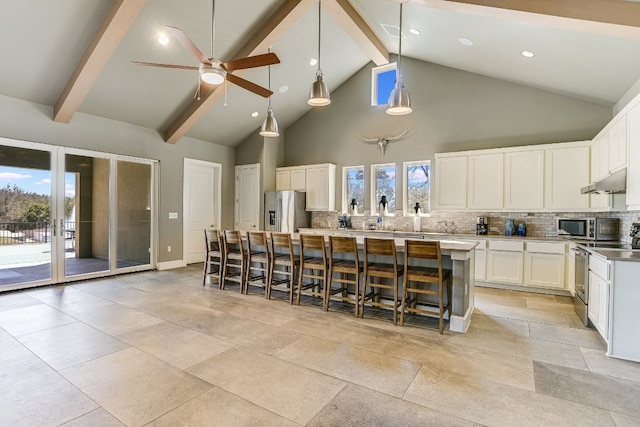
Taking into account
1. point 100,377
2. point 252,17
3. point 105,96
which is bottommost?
point 100,377

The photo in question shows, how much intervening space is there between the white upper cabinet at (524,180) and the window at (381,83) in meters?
2.88

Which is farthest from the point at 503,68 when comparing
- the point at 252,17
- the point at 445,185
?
the point at 252,17

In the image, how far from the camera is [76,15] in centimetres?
410

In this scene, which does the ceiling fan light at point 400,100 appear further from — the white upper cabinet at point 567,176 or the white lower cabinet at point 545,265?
the white lower cabinet at point 545,265

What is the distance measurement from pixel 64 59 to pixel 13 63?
586 mm

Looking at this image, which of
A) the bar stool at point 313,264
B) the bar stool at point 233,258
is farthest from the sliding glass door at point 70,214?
the bar stool at point 313,264

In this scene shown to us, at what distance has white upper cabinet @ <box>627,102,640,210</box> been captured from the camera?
3.36m

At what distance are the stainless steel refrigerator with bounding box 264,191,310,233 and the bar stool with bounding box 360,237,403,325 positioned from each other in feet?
11.5

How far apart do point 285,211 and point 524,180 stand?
15.4 feet

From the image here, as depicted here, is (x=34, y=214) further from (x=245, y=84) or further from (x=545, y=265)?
(x=545, y=265)

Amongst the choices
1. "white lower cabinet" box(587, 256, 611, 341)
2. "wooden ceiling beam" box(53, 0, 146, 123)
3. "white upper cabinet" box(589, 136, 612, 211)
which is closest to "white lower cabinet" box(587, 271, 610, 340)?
"white lower cabinet" box(587, 256, 611, 341)

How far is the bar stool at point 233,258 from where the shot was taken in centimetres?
504

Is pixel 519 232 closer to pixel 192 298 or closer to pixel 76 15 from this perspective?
pixel 192 298

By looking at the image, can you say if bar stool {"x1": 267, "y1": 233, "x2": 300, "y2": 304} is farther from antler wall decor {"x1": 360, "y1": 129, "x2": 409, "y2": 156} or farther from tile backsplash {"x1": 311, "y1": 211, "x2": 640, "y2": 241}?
antler wall decor {"x1": 360, "y1": 129, "x2": 409, "y2": 156}
